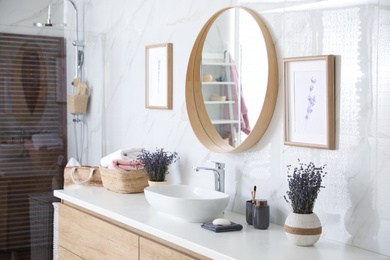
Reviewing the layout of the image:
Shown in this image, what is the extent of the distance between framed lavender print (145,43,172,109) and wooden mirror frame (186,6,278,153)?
8.8 inches

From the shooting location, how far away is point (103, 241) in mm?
2674

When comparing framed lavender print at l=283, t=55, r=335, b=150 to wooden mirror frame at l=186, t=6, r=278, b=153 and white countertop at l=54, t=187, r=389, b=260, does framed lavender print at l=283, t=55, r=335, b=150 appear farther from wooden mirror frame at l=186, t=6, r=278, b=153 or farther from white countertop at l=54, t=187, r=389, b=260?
white countertop at l=54, t=187, r=389, b=260

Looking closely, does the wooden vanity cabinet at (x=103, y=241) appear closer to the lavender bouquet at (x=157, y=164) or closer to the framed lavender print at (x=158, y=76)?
the lavender bouquet at (x=157, y=164)

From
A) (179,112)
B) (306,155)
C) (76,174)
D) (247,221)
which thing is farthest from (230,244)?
(76,174)

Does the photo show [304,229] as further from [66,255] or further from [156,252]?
[66,255]

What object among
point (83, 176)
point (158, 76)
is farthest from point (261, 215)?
point (83, 176)

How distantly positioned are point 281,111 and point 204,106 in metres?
0.57

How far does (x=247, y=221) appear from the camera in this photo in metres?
2.38

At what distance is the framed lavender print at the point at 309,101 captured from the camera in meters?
2.12

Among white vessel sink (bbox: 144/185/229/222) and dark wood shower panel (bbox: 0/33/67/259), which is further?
dark wood shower panel (bbox: 0/33/67/259)

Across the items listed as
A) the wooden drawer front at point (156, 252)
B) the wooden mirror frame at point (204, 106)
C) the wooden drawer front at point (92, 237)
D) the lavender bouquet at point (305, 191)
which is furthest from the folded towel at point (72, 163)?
the lavender bouquet at point (305, 191)

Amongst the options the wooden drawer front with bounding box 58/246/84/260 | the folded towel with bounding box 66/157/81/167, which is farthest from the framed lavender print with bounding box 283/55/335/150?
the folded towel with bounding box 66/157/81/167

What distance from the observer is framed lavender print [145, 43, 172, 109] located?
3.09 m

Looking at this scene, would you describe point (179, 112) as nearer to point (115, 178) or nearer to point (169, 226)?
point (115, 178)
